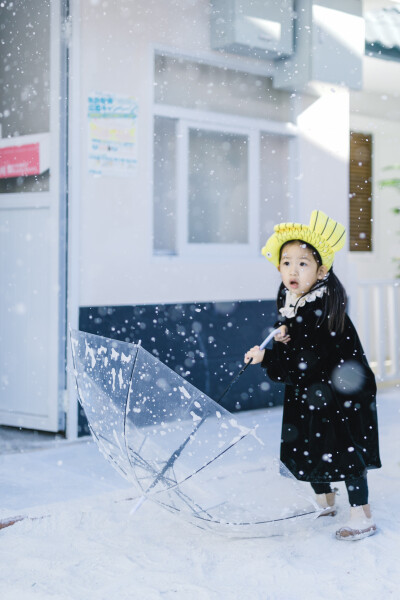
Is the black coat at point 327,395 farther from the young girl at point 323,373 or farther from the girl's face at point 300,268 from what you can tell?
the girl's face at point 300,268

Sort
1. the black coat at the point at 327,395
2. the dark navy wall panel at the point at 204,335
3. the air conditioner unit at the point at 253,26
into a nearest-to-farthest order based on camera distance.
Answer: the black coat at the point at 327,395
the dark navy wall panel at the point at 204,335
the air conditioner unit at the point at 253,26

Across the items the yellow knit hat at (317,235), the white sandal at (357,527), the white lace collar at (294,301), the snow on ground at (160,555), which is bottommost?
the snow on ground at (160,555)

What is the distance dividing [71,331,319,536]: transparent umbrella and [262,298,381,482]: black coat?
350mm

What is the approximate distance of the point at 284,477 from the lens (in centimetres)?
359

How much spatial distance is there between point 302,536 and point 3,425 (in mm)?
3290

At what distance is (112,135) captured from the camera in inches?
242

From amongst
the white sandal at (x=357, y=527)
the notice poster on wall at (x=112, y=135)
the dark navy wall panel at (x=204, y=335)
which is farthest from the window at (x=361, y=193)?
the white sandal at (x=357, y=527)

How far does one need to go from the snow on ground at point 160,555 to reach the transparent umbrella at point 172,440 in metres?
0.21

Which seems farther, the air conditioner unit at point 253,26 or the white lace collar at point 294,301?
the air conditioner unit at point 253,26

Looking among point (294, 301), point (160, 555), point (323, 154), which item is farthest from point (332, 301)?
point (323, 154)

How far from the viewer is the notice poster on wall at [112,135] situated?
19.8 feet

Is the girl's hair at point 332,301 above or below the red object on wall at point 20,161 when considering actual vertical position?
below

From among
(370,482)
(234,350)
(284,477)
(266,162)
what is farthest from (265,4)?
(284,477)

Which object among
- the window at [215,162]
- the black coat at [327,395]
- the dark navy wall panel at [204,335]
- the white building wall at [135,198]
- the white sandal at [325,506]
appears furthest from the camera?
the window at [215,162]
